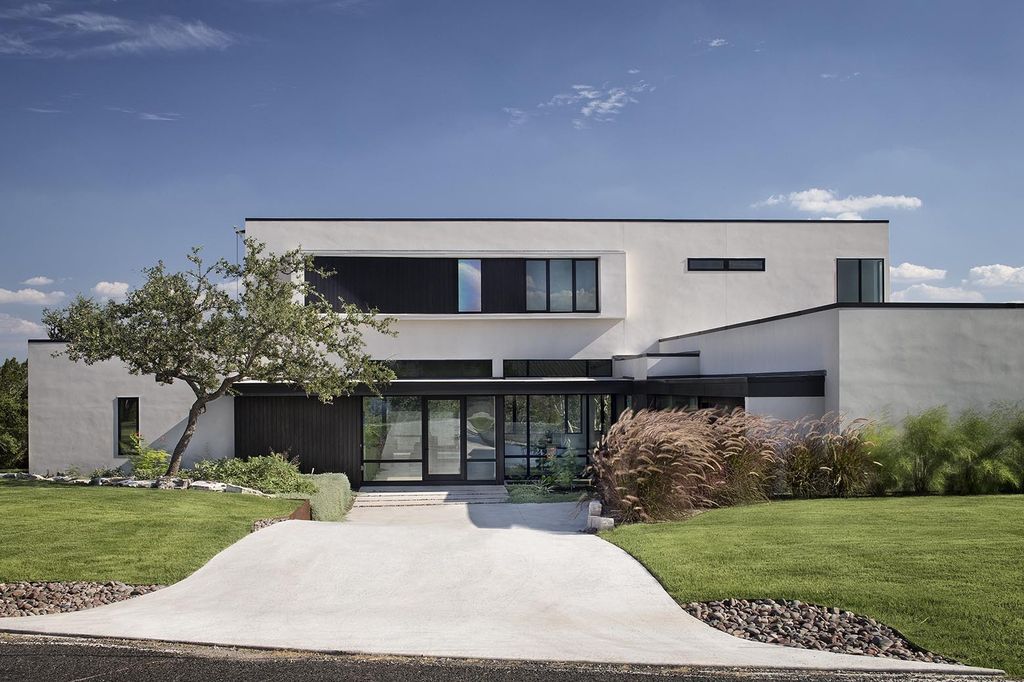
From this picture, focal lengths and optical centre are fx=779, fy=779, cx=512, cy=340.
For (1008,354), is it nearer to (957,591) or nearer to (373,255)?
(957,591)

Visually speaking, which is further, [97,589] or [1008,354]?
[1008,354]

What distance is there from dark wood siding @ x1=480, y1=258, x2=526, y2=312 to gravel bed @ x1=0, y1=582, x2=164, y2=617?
1531 cm

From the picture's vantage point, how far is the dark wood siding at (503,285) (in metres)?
23.4

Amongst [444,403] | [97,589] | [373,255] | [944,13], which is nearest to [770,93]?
[944,13]

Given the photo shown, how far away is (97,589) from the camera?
Answer: 8.88 meters

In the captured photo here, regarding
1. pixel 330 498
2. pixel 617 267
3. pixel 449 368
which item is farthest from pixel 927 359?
pixel 449 368

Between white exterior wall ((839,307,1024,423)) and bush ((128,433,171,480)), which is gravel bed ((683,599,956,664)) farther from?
bush ((128,433,171,480))

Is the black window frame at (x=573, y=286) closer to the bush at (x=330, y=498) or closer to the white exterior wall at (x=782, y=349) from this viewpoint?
the white exterior wall at (x=782, y=349)

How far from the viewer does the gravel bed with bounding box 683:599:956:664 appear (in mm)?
6793

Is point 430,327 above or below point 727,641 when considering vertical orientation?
above

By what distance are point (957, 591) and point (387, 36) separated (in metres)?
14.4

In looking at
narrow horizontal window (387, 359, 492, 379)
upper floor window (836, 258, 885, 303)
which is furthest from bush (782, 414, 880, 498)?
upper floor window (836, 258, 885, 303)

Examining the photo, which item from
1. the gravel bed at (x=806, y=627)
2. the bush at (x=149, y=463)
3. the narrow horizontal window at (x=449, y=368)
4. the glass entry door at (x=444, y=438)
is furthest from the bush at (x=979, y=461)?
the bush at (x=149, y=463)

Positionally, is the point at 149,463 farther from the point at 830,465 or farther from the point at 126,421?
the point at 830,465
